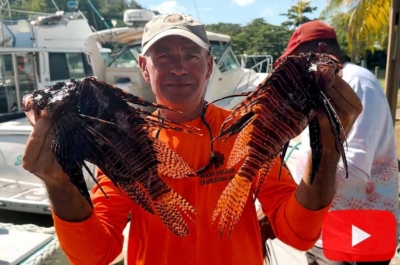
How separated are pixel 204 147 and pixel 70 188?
2.21ft

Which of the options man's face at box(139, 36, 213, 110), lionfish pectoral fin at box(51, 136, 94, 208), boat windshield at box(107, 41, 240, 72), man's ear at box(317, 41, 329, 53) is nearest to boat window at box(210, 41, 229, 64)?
boat windshield at box(107, 41, 240, 72)

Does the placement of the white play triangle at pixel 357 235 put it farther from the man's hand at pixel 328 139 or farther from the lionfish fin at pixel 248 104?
the lionfish fin at pixel 248 104

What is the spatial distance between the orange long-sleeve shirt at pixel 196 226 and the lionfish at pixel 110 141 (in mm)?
150

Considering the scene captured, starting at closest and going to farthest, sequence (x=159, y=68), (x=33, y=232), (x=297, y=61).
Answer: (x=297, y=61)
(x=159, y=68)
(x=33, y=232)

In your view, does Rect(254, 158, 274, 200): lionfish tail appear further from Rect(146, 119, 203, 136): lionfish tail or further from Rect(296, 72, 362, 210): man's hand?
Rect(146, 119, 203, 136): lionfish tail

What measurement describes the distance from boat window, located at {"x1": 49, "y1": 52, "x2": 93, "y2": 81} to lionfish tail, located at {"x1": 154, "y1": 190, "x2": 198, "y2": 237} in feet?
31.2

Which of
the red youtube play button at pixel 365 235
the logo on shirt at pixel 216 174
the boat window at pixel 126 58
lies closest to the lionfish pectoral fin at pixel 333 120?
the logo on shirt at pixel 216 174

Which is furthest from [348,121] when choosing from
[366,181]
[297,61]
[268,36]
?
[268,36]

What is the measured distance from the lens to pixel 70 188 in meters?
1.75

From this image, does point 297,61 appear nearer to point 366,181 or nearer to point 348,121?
point 348,121

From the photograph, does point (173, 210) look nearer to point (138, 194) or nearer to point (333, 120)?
point (138, 194)

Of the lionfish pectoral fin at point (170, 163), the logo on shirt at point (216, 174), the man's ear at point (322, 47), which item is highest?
the man's ear at point (322, 47)

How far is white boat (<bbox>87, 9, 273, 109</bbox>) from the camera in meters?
Result: 9.13

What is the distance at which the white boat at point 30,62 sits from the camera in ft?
23.9
